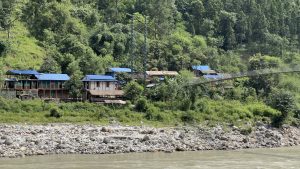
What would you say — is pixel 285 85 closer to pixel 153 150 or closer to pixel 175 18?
pixel 175 18

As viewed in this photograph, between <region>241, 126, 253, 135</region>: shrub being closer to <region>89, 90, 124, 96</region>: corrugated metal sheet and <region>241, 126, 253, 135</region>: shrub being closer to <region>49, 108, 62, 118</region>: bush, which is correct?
<region>89, 90, 124, 96</region>: corrugated metal sheet

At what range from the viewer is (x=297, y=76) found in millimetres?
43750

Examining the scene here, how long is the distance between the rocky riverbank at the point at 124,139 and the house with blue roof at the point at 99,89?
609cm

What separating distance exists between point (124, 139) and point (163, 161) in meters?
3.90

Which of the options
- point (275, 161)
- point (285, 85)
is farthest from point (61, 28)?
point (275, 161)

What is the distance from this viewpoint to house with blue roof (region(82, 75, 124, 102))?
103 ft

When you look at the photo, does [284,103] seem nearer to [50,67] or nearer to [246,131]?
[246,131]

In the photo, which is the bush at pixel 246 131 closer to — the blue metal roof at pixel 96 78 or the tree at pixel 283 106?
the tree at pixel 283 106

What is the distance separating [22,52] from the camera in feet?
121

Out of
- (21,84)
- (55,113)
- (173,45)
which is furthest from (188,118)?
(173,45)

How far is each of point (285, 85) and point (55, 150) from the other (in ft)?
79.3

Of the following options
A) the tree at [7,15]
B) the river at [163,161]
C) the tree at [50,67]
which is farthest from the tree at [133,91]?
the tree at [7,15]

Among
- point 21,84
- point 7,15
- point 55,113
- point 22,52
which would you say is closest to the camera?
point 55,113

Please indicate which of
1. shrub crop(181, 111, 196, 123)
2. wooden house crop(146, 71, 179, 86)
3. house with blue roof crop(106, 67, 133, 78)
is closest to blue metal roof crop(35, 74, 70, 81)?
house with blue roof crop(106, 67, 133, 78)
